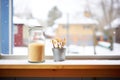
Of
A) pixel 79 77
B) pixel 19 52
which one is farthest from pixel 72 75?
pixel 19 52

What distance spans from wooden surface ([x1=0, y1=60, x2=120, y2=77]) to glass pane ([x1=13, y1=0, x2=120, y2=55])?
0.31 metres

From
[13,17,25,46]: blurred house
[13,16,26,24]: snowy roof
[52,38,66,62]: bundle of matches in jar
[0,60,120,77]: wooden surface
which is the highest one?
[13,16,26,24]: snowy roof

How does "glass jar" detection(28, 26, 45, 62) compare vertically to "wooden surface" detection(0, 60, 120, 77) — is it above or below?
above

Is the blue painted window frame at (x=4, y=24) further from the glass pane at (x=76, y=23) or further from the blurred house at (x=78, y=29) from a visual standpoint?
the blurred house at (x=78, y=29)

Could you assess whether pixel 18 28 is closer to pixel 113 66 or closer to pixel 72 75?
pixel 72 75

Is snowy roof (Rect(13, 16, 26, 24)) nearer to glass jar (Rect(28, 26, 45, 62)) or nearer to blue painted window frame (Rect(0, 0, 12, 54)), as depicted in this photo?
blue painted window frame (Rect(0, 0, 12, 54))

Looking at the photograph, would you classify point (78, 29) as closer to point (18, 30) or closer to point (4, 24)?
point (18, 30)

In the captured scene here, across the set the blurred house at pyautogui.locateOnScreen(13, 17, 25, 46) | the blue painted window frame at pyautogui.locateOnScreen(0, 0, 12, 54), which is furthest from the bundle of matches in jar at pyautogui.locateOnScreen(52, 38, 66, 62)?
the blue painted window frame at pyautogui.locateOnScreen(0, 0, 12, 54)

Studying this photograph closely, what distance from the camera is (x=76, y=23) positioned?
1852mm

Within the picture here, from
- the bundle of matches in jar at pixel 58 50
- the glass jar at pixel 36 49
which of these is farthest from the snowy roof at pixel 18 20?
the bundle of matches in jar at pixel 58 50

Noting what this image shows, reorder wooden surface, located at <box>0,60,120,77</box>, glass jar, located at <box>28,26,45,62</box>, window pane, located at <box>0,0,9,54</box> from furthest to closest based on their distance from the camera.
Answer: window pane, located at <box>0,0,9,54</box> < glass jar, located at <box>28,26,45,62</box> < wooden surface, located at <box>0,60,120,77</box>

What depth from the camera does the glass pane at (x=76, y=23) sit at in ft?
6.07

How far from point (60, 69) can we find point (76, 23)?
1.65 feet

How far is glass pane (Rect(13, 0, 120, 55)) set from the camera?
6.07 ft
